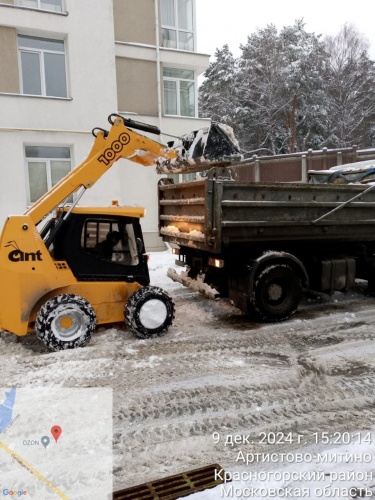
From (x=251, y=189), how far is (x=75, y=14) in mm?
9640

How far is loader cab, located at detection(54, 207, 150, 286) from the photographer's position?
5027 mm

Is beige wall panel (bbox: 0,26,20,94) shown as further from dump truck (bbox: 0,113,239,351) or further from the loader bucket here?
the loader bucket

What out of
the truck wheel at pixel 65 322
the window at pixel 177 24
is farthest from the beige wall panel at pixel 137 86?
the truck wheel at pixel 65 322

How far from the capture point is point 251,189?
Answer: 5.59 meters

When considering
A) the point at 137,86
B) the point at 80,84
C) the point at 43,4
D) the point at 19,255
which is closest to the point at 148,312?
the point at 19,255

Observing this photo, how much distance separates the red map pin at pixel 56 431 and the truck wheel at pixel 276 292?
3304 millimetres

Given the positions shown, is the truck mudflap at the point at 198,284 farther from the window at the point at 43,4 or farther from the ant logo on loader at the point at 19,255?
the window at the point at 43,4

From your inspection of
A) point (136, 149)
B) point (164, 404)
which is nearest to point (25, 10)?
point (136, 149)

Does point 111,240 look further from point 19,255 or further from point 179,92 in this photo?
point 179,92

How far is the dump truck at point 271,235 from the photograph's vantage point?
18.1 ft

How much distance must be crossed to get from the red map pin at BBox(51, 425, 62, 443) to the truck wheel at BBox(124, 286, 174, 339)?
1.96 meters

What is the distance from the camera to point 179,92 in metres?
14.3

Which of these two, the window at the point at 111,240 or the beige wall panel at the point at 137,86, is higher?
the beige wall panel at the point at 137,86

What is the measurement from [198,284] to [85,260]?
2.12 m
